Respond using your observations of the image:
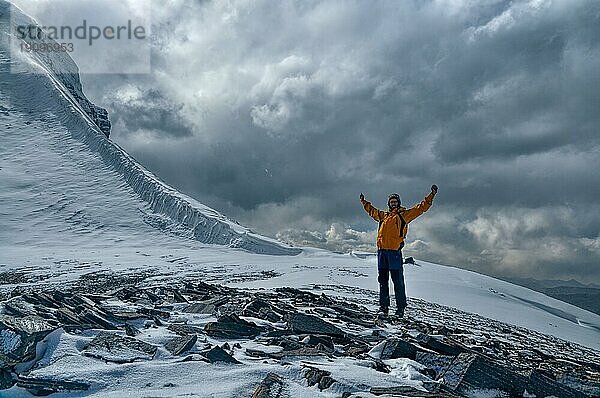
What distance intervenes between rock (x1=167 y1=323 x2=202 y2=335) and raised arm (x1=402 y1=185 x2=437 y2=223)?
5292 millimetres

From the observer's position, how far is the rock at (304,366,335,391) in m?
4.98

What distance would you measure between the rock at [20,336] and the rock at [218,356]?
1.90 m

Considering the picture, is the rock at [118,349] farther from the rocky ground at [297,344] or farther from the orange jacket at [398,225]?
the orange jacket at [398,225]

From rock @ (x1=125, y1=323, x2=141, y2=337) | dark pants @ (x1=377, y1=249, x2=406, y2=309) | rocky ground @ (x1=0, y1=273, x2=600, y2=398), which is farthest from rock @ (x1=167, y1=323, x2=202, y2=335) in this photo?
dark pants @ (x1=377, y1=249, x2=406, y2=309)

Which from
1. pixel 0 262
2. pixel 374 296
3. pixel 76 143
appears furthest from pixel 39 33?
pixel 374 296

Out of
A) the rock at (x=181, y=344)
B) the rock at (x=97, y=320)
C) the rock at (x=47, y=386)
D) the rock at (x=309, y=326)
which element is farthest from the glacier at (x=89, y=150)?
the rock at (x=47, y=386)

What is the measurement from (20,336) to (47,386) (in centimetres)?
147

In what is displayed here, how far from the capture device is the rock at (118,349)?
225 inches

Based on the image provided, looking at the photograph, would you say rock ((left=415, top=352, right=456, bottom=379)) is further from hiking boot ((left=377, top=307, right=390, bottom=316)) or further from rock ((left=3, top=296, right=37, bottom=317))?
rock ((left=3, top=296, right=37, bottom=317))

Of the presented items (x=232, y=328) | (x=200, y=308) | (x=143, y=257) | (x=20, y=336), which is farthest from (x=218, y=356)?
(x=143, y=257)

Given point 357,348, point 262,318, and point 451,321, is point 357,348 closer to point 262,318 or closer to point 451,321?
point 262,318

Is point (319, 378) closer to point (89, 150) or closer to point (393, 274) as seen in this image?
point (393, 274)

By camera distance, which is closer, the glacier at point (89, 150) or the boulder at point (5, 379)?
the boulder at point (5, 379)

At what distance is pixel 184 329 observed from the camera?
7164 mm
